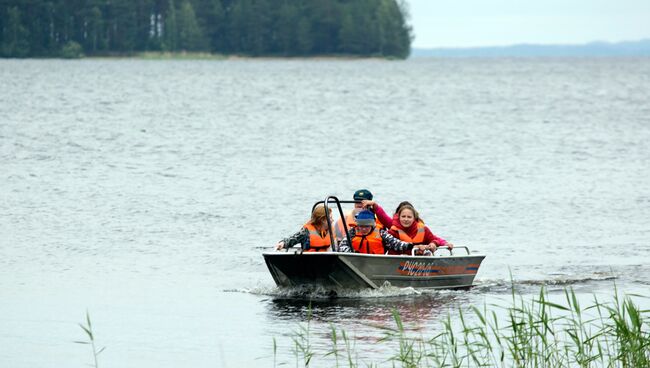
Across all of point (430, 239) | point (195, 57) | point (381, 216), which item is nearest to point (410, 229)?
point (430, 239)

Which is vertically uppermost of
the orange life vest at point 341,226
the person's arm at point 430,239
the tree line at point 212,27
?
the tree line at point 212,27

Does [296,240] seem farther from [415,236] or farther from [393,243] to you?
[415,236]

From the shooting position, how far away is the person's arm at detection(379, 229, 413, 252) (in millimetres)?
18047

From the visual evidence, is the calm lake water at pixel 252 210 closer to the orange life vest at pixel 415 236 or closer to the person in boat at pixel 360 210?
the orange life vest at pixel 415 236

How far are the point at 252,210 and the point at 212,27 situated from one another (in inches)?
6076

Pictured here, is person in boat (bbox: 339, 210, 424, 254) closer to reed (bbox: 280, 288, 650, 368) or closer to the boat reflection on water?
the boat reflection on water

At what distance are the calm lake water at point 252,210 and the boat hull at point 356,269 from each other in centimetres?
22

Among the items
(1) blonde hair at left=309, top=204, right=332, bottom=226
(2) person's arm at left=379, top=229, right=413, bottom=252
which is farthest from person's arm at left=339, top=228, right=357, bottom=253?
(1) blonde hair at left=309, top=204, right=332, bottom=226

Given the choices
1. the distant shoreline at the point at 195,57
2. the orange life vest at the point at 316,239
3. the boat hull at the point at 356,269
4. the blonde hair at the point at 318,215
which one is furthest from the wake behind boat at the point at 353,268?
the distant shoreline at the point at 195,57

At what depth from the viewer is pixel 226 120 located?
64.3 m

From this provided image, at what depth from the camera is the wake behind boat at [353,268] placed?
17266mm

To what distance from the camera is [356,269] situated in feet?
57.2

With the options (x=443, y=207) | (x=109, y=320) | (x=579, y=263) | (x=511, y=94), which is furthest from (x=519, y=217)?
(x=511, y=94)

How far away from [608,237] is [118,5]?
153 meters
